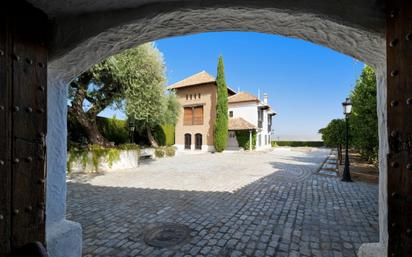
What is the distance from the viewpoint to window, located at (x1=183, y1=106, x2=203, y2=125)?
29.5m

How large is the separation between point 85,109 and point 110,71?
120 inches

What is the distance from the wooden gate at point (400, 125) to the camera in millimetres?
1262

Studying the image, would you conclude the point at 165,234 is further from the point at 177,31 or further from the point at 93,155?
the point at 93,155

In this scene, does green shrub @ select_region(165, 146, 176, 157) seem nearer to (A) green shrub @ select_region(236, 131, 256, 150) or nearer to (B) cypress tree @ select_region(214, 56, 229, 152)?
(B) cypress tree @ select_region(214, 56, 229, 152)

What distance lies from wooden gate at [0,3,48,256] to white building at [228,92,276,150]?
2783cm

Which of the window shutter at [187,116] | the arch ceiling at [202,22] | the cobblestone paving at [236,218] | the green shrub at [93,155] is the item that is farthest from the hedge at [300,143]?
the arch ceiling at [202,22]

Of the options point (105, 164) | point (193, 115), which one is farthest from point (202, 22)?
point (193, 115)

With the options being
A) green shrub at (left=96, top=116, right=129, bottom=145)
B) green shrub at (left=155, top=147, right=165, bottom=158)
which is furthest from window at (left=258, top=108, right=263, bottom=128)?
green shrub at (left=96, top=116, right=129, bottom=145)

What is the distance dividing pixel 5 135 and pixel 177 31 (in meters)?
1.55

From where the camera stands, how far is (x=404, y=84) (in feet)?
4.21

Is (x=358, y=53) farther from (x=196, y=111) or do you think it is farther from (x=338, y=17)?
(x=196, y=111)

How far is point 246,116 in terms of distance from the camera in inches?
1236

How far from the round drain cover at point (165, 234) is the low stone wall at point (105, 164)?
8114 millimetres

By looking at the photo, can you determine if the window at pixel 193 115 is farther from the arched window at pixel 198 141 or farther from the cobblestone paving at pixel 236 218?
the cobblestone paving at pixel 236 218
